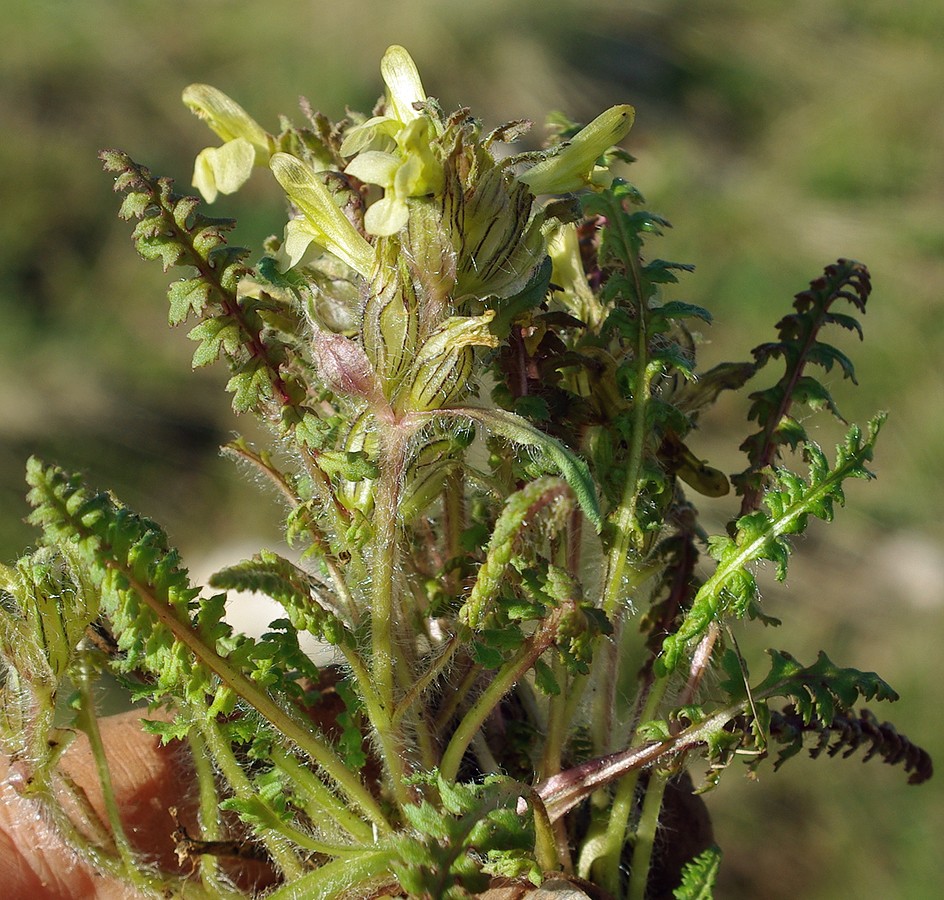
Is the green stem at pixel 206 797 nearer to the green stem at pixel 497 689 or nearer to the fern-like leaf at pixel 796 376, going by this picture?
the green stem at pixel 497 689

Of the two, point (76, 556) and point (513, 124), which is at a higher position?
point (513, 124)

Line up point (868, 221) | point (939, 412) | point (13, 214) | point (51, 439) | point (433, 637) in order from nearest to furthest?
point (433, 637)
point (51, 439)
point (939, 412)
point (13, 214)
point (868, 221)

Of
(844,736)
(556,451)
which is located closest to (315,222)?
(556,451)

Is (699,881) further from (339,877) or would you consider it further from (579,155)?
(579,155)

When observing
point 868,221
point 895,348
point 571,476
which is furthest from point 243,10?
point 571,476

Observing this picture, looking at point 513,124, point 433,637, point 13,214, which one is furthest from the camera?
point 13,214

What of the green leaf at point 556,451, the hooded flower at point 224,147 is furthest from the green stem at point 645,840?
the hooded flower at point 224,147

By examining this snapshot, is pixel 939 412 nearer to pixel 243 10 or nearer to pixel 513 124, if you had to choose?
pixel 513 124
